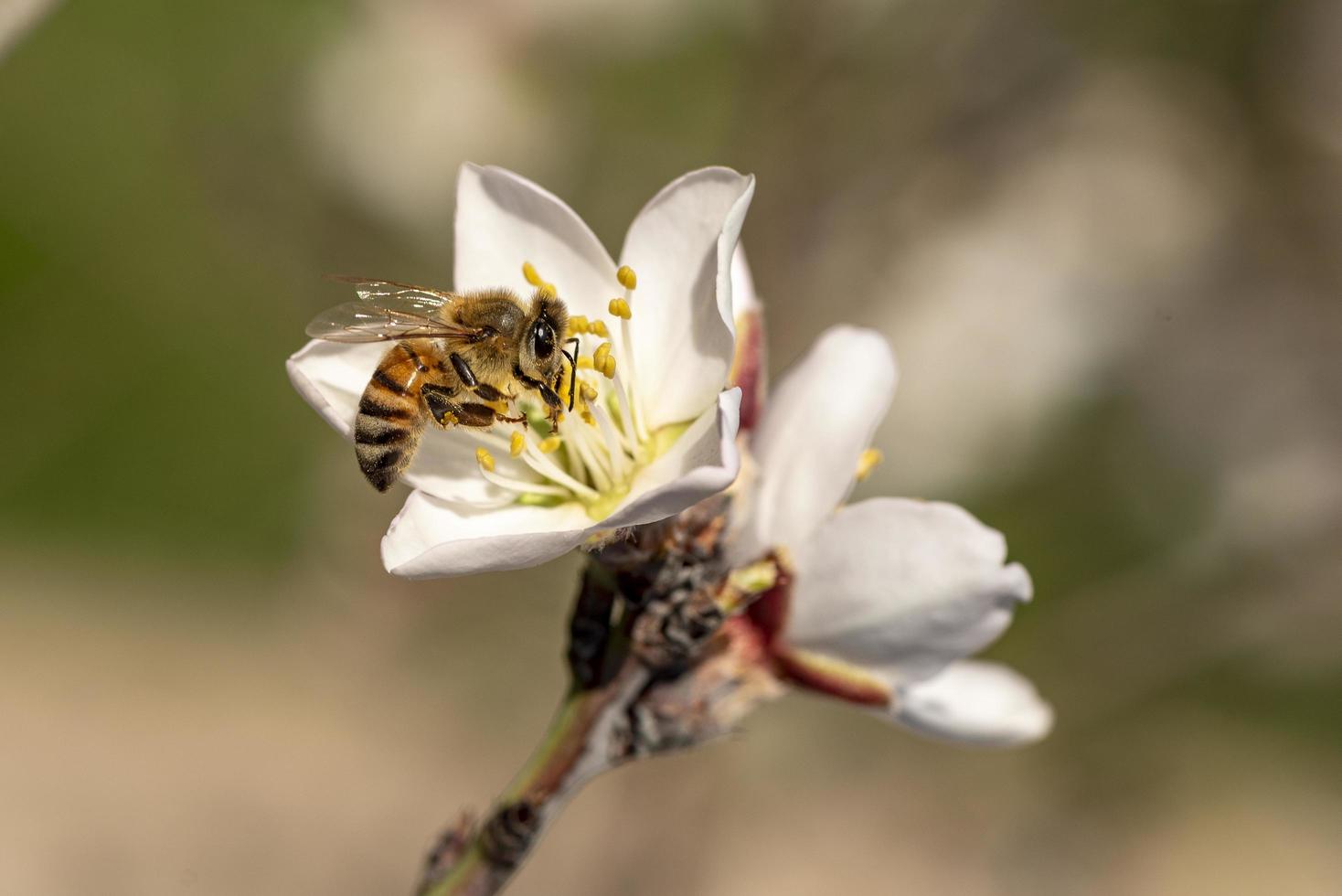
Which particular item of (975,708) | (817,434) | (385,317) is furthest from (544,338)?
(975,708)

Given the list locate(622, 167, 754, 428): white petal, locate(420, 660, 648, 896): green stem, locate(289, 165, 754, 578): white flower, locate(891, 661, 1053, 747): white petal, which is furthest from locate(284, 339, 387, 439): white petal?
locate(891, 661, 1053, 747): white petal

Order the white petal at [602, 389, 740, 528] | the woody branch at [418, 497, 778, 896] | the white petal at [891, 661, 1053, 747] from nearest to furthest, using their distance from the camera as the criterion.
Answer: the white petal at [602, 389, 740, 528], the woody branch at [418, 497, 778, 896], the white petal at [891, 661, 1053, 747]

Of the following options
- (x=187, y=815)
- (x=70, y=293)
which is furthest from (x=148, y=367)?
(x=187, y=815)

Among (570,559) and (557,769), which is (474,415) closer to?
(557,769)

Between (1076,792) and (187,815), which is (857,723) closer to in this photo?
(1076,792)

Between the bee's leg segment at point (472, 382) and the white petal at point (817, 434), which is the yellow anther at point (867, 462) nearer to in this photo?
the white petal at point (817, 434)

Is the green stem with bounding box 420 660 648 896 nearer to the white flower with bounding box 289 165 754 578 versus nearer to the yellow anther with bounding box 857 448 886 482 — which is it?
the white flower with bounding box 289 165 754 578
